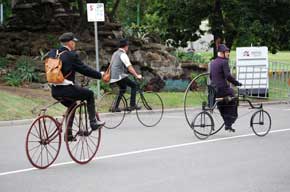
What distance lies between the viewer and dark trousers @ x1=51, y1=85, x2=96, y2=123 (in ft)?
33.7

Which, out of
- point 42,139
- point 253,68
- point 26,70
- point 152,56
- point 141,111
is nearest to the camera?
point 42,139

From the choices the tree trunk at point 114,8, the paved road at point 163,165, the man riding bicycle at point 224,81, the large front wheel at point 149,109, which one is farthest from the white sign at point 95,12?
the tree trunk at point 114,8

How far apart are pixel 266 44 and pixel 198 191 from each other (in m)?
22.8

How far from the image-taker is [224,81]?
13.4 m

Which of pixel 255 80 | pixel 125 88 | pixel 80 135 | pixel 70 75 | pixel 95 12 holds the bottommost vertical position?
pixel 255 80

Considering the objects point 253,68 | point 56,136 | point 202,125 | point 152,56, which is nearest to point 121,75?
point 202,125

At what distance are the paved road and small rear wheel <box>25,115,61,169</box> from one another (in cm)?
16

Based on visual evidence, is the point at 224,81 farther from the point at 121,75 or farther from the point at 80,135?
the point at 80,135

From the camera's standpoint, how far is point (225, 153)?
458 inches

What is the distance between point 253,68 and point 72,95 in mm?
14960

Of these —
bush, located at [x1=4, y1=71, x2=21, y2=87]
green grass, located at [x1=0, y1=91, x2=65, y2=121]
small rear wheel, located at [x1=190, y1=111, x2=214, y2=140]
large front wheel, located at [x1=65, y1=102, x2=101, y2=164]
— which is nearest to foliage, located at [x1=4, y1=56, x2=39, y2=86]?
bush, located at [x1=4, y1=71, x2=21, y2=87]

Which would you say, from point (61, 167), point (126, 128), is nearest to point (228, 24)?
point (126, 128)

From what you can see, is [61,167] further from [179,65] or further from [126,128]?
[179,65]

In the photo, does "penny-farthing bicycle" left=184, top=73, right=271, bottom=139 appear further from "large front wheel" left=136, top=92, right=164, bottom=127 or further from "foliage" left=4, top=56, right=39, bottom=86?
"foliage" left=4, top=56, right=39, bottom=86
